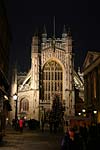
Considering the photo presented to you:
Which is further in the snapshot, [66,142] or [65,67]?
[65,67]

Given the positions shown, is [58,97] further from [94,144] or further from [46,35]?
[94,144]

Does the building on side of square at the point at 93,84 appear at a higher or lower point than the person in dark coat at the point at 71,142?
higher

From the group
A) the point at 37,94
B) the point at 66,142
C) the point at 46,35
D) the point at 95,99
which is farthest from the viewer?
the point at 46,35

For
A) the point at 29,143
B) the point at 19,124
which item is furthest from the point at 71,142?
the point at 19,124

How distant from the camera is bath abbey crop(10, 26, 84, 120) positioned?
6138cm

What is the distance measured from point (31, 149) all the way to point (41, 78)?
162 ft

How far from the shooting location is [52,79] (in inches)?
2507

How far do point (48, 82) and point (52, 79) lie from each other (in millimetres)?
1127

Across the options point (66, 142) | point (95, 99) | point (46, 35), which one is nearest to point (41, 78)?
point (46, 35)

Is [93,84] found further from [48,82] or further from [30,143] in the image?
[30,143]

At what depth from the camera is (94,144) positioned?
23.1 feet

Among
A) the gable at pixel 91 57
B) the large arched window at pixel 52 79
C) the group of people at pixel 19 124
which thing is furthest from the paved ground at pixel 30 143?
the large arched window at pixel 52 79

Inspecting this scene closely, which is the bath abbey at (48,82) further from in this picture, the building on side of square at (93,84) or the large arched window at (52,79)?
the building on side of square at (93,84)

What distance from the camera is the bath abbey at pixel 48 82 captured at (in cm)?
6138
